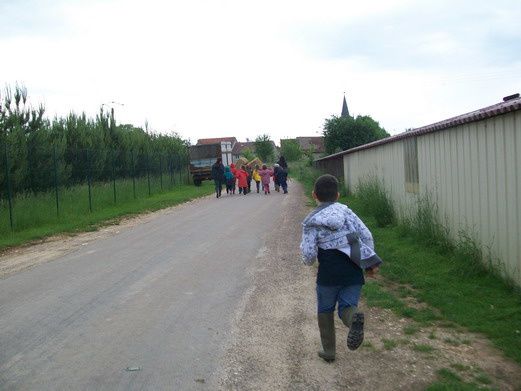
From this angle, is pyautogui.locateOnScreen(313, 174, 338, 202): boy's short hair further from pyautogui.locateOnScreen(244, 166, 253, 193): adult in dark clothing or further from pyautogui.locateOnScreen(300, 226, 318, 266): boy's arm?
pyautogui.locateOnScreen(244, 166, 253, 193): adult in dark clothing

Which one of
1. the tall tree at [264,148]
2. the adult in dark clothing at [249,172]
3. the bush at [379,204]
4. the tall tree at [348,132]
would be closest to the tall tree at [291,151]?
the tall tree at [264,148]

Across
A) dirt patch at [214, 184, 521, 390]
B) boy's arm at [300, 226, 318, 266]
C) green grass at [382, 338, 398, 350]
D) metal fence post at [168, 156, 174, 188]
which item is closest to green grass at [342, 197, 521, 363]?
dirt patch at [214, 184, 521, 390]

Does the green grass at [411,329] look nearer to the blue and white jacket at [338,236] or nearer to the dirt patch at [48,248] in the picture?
the blue and white jacket at [338,236]

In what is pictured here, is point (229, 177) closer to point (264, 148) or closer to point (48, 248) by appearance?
point (48, 248)

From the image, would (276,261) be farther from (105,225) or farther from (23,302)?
(105,225)

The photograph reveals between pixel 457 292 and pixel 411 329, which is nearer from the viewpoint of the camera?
pixel 411 329

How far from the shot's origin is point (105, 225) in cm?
1559

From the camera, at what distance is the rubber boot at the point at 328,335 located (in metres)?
4.58

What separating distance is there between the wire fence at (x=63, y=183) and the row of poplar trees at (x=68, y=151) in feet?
0.10

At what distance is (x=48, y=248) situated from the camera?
11734 mm

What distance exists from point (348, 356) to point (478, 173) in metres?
3.67

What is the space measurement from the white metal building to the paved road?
124 inches

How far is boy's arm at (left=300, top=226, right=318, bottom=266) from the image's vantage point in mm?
4512

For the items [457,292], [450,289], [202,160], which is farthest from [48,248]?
[202,160]
